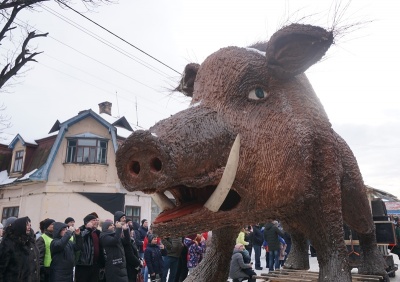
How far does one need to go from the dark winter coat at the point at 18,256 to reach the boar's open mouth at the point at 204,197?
2.57 m

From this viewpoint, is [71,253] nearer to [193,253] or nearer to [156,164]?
[193,253]

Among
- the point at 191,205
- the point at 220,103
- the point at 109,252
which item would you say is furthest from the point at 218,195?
the point at 109,252

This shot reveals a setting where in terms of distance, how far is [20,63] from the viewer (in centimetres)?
596

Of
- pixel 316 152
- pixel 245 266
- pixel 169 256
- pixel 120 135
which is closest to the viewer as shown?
pixel 316 152

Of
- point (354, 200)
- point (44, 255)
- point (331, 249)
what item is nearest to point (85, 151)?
point (44, 255)

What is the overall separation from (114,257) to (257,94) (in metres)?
3.20

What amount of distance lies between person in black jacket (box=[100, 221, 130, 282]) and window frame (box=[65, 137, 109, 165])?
10616 millimetres

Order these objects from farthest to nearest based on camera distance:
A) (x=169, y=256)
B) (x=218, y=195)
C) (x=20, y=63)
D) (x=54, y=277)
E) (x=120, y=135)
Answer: (x=120, y=135), (x=169, y=256), (x=20, y=63), (x=54, y=277), (x=218, y=195)

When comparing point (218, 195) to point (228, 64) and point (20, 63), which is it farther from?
point (20, 63)

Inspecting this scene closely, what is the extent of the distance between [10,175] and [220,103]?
16.3 m

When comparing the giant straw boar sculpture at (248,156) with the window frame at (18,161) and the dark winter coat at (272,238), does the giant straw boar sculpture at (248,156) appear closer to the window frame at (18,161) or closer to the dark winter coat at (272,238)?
the dark winter coat at (272,238)

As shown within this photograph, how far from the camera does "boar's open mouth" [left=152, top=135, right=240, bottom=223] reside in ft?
6.41

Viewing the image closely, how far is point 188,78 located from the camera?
2.84 m

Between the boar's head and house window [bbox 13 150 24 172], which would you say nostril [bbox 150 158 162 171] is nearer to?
the boar's head
